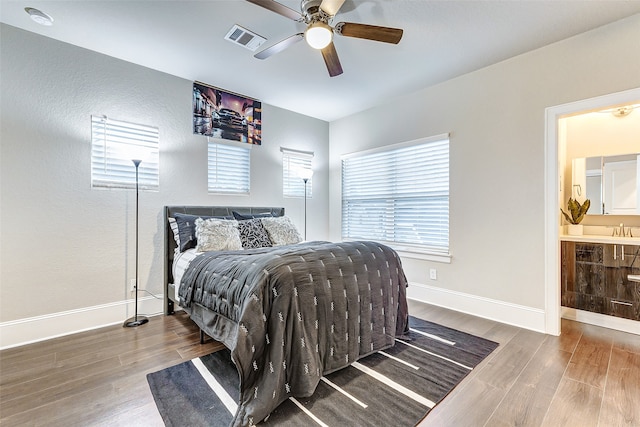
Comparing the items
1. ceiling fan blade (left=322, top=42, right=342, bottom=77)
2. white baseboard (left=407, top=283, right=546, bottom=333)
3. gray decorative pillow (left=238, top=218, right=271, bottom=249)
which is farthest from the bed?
ceiling fan blade (left=322, top=42, right=342, bottom=77)

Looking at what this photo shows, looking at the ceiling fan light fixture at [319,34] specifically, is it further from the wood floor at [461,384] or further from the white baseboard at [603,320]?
the white baseboard at [603,320]

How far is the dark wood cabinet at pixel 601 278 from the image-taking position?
2650mm

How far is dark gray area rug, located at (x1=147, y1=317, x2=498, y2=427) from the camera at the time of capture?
1536 millimetres

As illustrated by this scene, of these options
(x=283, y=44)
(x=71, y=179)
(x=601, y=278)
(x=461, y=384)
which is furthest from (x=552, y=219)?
(x=71, y=179)

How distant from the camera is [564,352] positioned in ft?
7.44

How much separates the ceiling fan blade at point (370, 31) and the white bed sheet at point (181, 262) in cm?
231

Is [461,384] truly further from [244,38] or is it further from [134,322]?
[244,38]

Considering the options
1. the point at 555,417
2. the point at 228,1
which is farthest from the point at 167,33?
the point at 555,417

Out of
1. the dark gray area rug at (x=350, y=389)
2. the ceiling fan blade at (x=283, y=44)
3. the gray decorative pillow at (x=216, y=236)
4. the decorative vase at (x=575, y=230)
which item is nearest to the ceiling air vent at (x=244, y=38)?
the ceiling fan blade at (x=283, y=44)

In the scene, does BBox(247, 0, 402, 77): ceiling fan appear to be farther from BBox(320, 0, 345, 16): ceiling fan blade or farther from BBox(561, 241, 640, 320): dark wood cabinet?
BBox(561, 241, 640, 320): dark wood cabinet

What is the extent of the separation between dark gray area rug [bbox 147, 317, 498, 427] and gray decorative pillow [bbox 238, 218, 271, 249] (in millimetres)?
1164

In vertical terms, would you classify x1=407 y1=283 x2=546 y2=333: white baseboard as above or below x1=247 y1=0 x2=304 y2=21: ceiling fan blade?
below

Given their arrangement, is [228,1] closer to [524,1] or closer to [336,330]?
[524,1]

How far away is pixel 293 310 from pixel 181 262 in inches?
65.2
